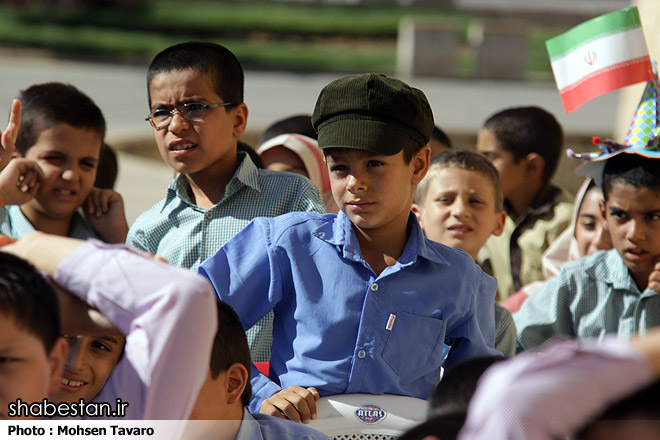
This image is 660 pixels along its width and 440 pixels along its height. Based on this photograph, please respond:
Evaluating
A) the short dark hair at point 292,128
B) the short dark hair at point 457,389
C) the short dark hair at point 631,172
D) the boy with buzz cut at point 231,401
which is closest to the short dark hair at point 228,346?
the boy with buzz cut at point 231,401

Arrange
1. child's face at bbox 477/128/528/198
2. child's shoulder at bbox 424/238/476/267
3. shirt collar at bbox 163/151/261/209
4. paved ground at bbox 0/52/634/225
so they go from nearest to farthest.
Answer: child's shoulder at bbox 424/238/476/267, shirt collar at bbox 163/151/261/209, child's face at bbox 477/128/528/198, paved ground at bbox 0/52/634/225

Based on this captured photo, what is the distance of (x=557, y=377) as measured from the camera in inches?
41.3

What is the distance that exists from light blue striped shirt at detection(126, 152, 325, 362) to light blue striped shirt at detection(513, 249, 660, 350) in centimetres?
100

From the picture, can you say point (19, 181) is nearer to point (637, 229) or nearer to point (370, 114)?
point (370, 114)

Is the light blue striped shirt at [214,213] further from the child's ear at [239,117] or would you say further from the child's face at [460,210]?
the child's face at [460,210]

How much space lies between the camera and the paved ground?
11.8 metres

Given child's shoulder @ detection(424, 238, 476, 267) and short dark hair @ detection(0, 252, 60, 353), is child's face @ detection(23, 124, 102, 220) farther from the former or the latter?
short dark hair @ detection(0, 252, 60, 353)

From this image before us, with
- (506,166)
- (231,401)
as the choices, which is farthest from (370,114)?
(506,166)

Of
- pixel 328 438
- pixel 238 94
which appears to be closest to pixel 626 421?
pixel 328 438

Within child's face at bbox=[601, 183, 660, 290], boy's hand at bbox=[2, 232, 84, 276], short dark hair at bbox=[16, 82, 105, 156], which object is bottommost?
boy's hand at bbox=[2, 232, 84, 276]

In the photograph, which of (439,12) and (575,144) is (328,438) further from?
(439,12)

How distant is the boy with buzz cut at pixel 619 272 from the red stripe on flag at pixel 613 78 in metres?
0.14

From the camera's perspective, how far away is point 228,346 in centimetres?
220

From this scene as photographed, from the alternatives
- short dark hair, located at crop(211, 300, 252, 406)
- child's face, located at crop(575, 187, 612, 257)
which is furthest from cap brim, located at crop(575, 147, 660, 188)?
short dark hair, located at crop(211, 300, 252, 406)
